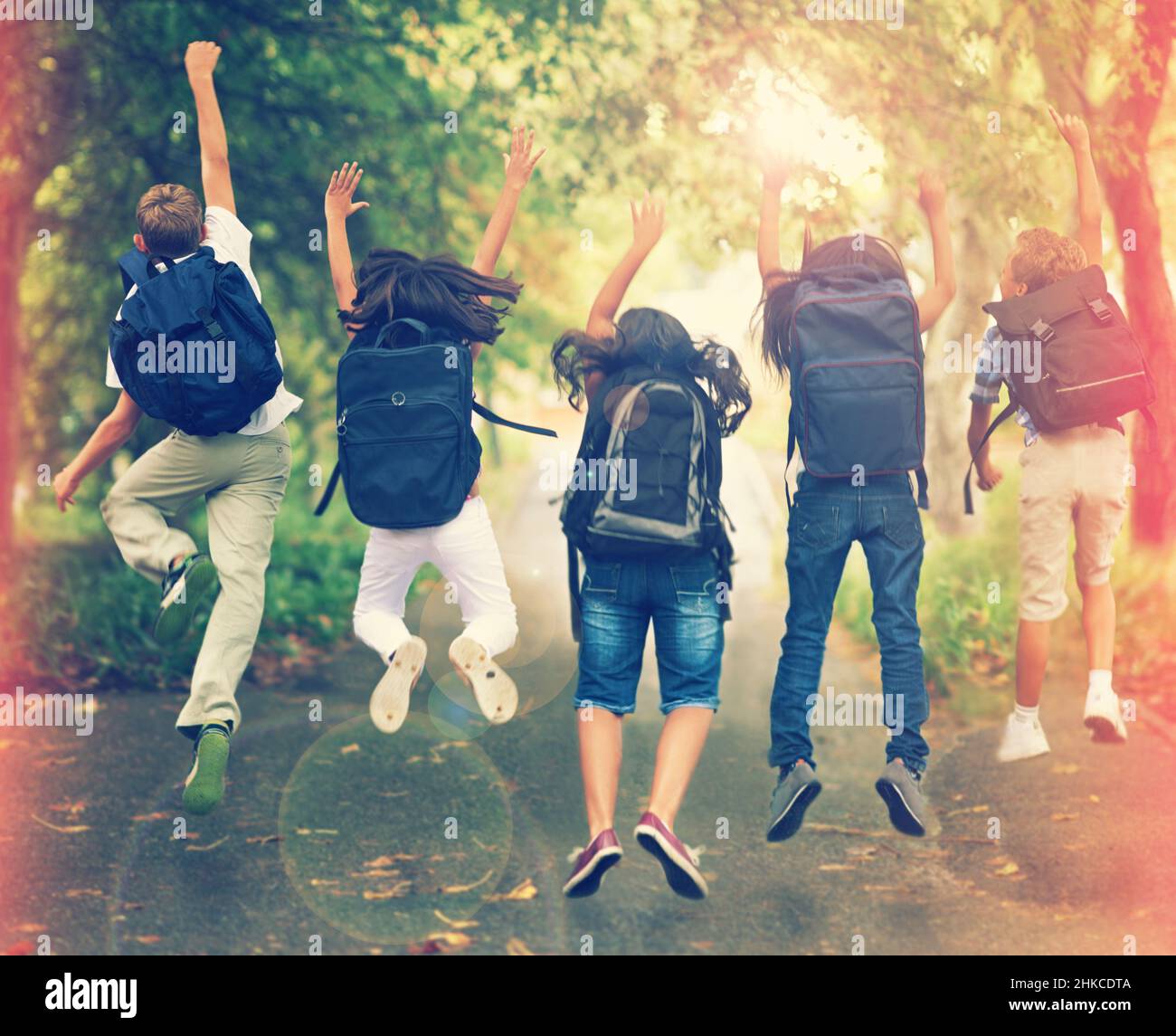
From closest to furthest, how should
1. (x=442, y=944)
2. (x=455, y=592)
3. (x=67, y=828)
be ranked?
(x=455, y=592) < (x=442, y=944) < (x=67, y=828)

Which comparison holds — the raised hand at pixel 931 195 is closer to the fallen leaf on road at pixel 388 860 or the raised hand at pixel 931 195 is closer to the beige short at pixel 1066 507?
the beige short at pixel 1066 507

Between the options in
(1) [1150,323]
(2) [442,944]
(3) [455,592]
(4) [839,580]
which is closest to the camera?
(4) [839,580]

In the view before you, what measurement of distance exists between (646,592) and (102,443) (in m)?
2.39

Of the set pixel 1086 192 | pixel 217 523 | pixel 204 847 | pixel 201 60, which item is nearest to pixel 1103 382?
pixel 1086 192

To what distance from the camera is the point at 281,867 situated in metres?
9.20

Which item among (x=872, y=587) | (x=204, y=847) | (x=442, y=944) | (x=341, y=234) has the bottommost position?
(x=442, y=944)

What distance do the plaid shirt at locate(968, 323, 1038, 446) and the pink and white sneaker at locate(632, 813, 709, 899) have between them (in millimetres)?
2322

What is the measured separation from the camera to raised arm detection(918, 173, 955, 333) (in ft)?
19.9

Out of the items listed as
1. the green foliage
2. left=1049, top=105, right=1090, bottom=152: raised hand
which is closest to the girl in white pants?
left=1049, top=105, right=1090, bottom=152: raised hand

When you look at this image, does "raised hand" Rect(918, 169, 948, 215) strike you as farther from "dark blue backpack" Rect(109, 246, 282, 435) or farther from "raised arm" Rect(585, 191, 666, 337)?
"dark blue backpack" Rect(109, 246, 282, 435)

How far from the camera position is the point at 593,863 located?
552cm

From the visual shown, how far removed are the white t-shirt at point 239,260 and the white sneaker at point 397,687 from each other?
117 cm

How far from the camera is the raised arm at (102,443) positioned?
601 centimetres

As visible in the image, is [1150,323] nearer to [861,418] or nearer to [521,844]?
[861,418]
